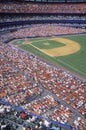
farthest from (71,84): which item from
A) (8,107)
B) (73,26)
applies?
(73,26)

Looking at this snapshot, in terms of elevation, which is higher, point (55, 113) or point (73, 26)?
point (55, 113)

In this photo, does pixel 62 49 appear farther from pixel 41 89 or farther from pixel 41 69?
pixel 41 89

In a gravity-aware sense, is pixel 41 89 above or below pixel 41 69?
above

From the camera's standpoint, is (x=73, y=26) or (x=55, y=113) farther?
(x=73, y=26)

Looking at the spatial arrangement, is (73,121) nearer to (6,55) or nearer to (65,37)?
(6,55)

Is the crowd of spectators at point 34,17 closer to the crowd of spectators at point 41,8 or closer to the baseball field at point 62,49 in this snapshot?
the crowd of spectators at point 41,8

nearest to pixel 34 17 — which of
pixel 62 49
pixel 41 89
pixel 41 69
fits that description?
pixel 62 49

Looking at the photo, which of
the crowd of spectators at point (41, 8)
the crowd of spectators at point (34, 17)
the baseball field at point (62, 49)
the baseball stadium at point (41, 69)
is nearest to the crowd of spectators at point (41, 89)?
the baseball stadium at point (41, 69)
